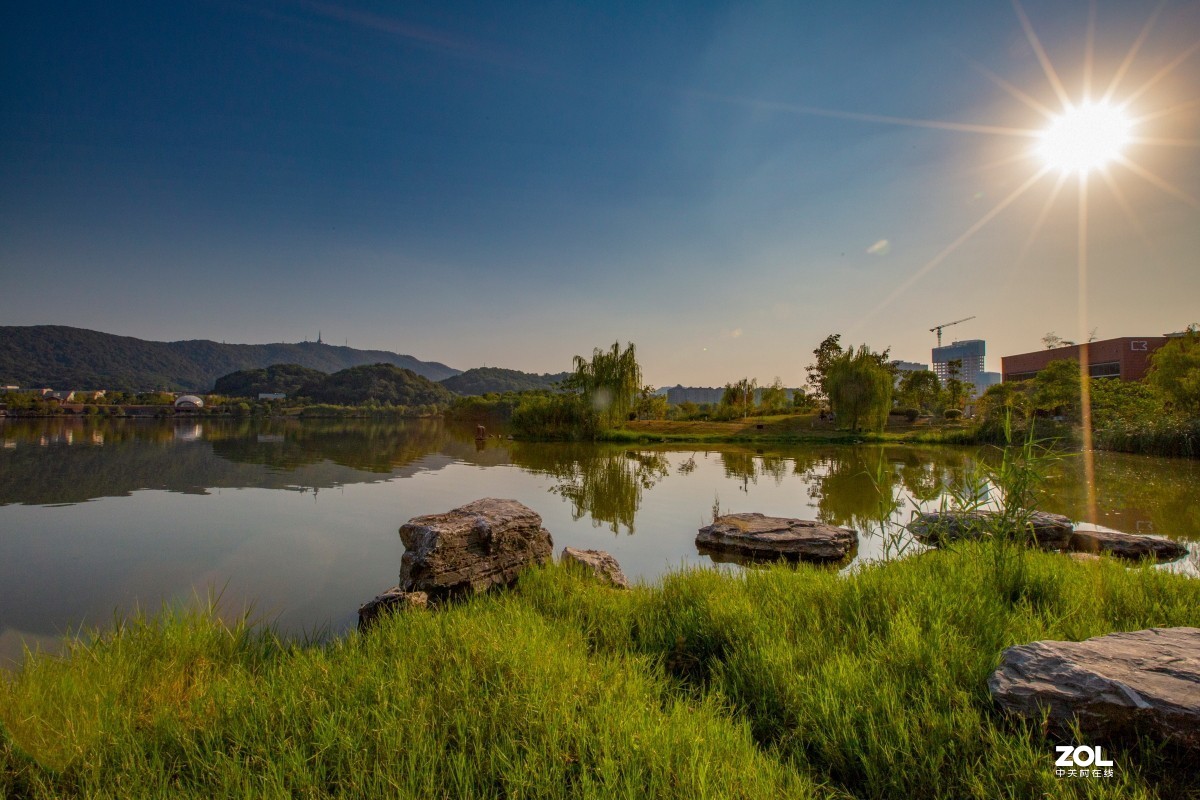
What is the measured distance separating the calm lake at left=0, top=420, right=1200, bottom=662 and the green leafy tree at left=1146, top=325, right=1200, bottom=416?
4.90 meters

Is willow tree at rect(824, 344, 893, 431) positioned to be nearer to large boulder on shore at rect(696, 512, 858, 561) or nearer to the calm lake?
the calm lake

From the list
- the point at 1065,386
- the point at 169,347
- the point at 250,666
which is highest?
the point at 169,347

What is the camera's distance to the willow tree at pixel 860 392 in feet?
90.5

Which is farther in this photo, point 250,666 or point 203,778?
point 250,666

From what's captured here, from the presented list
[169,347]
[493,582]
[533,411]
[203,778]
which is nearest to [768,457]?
[533,411]

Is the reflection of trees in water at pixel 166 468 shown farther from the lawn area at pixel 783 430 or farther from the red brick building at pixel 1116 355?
the red brick building at pixel 1116 355

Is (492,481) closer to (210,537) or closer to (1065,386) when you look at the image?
(210,537)

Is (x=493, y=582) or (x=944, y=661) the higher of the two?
(x=944, y=661)

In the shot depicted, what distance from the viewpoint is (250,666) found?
290 centimetres

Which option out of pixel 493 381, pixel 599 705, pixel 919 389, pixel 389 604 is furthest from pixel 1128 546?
pixel 493 381

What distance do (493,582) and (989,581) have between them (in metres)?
4.09

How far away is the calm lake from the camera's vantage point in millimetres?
4750

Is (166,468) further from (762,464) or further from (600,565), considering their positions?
(762,464)

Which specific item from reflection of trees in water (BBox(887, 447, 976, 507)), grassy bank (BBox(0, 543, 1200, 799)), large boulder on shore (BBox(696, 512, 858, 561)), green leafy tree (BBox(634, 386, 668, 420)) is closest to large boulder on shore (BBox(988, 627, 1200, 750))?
grassy bank (BBox(0, 543, 1200, 799))
